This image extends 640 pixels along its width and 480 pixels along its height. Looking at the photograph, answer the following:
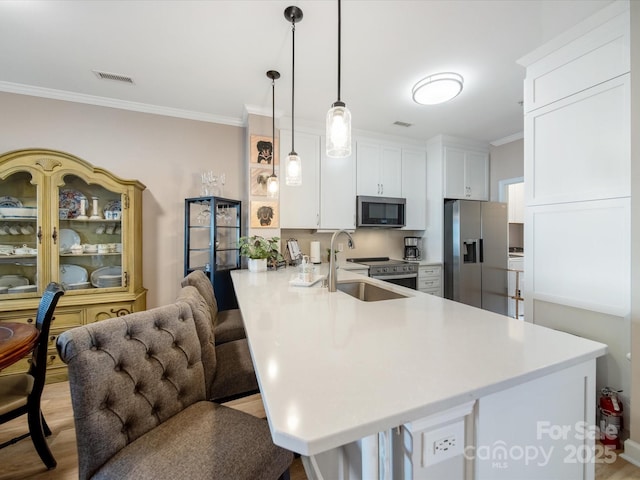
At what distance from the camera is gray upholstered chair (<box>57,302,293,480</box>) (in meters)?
0.80

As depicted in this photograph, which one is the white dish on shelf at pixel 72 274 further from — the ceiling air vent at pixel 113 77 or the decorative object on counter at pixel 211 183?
the ceiling air vent at pixel 113 77

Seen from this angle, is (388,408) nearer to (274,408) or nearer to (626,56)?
(274,408)

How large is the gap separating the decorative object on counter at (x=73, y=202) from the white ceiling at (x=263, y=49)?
1.00m

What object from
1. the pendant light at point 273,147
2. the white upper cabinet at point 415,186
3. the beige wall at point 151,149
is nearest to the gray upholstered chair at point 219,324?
the pendant light at point 273,147

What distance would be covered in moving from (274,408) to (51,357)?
117 inches

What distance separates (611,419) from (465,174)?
10.5 feet

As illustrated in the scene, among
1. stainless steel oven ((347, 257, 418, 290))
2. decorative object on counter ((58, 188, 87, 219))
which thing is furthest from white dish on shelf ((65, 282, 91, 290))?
stainless steel oven ((347, 257, 418, 290))

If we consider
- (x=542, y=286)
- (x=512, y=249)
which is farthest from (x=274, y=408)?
(x=512, y=249)

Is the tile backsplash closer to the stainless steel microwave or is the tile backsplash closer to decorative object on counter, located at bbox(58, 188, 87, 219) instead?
the stainless steel microwave

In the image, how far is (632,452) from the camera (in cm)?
150

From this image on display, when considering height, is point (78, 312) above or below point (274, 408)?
below

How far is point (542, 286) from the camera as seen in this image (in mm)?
2027

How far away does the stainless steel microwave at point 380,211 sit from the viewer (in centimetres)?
362

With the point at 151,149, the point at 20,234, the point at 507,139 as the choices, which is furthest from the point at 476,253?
the point at 20,234
